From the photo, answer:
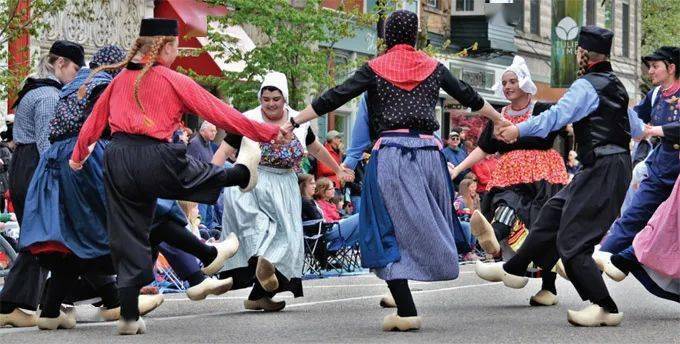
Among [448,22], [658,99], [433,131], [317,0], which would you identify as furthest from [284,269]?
[448,22]

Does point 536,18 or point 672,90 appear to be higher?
point 672,90

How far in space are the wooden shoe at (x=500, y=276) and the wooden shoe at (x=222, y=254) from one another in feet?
5.38

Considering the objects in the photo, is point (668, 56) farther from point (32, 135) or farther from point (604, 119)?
point (32, 135)

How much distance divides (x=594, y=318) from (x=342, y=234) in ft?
22.2

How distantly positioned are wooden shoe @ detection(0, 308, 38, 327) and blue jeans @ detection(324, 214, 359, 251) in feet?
20.7

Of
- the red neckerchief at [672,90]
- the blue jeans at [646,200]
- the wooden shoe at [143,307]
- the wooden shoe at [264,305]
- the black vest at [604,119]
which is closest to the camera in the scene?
the black vest at [604,119]

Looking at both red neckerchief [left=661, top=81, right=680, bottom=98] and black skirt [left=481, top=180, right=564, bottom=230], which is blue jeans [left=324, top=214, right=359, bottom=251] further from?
red neckerchief [left=661, top=81, right=680, bottom=98]

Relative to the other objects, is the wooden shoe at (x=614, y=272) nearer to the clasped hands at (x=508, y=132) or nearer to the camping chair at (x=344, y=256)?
the clasped hands at (x=508, y=132)

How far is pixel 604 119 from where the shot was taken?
1030cm

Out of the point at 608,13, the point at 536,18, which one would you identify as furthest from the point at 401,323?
the point at 608,13

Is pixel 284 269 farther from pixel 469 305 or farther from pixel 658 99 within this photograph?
pixel 658 99

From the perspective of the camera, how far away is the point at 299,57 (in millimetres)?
25484

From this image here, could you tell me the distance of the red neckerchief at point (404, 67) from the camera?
1016cm

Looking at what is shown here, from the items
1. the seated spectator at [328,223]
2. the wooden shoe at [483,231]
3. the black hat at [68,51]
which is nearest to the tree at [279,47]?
the seated spectator at [328,223]
